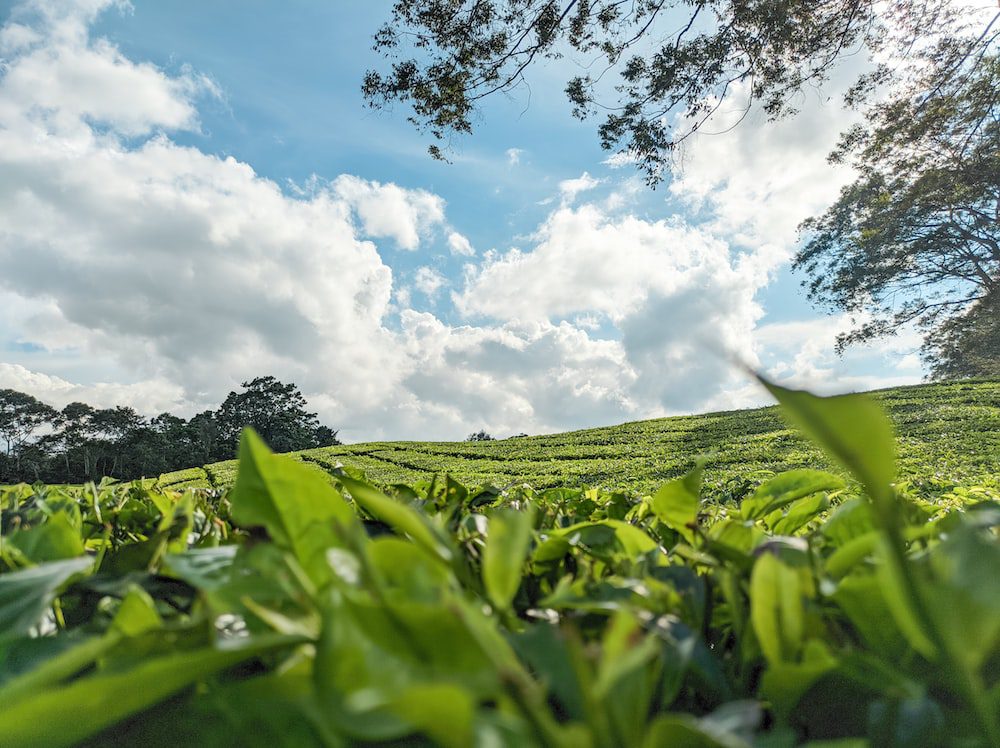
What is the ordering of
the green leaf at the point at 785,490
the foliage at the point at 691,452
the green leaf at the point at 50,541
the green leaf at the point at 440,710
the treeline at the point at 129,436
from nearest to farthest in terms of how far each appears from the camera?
the green leaf at the point at 440,710, the green leaf at the point at 50,541, the green leaf at the point at 785,490, the foliage at the point at 691,452, the treeline at the point at 129,436

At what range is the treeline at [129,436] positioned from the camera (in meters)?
33.5

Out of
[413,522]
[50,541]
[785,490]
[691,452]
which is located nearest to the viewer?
[413,522]

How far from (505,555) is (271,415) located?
130 feet

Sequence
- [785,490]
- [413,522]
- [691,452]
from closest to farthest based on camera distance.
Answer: [413,522] < [785,490] < [691,452]

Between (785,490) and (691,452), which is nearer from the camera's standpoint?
(785,490)

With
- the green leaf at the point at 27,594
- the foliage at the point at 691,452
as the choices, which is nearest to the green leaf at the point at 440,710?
the green leaf at the point at 27,594

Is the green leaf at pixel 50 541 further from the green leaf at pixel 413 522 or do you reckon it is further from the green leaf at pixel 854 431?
the green leaf at pixel 854 431

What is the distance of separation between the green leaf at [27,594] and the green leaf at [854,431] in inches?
17.3

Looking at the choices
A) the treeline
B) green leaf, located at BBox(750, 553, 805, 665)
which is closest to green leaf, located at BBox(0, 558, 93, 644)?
green leaf, located at BBox(750, 553, 805, 665)

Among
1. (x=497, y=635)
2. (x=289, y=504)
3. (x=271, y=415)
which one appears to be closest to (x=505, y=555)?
(x=497, y=635)

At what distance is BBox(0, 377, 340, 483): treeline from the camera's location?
33531mm

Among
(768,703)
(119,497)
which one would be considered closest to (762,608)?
(768,703)

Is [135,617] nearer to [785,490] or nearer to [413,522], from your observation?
[413,522]

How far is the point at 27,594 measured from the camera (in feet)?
1.31
